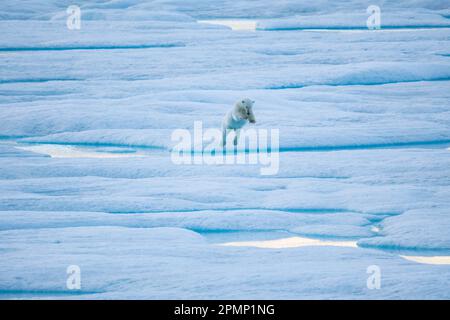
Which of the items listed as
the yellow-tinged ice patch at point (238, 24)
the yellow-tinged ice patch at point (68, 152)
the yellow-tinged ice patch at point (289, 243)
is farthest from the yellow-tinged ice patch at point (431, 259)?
the yellow-tinged ice patch at point (238, 24)

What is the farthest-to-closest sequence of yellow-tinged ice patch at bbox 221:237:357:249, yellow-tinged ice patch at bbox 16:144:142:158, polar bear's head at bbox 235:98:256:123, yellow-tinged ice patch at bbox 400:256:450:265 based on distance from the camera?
yellow-tinged ice patch at bbox 16:144:142:158, polar bear's head at bbox 235:98:256:123, yellow-tinged ice patch at bbox 221:237:357:249, yellow-tinged ice patch at bbox 400:256:450:265

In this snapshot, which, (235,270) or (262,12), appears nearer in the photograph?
(235,270)

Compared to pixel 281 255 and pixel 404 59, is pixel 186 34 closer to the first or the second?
pixel 404 59

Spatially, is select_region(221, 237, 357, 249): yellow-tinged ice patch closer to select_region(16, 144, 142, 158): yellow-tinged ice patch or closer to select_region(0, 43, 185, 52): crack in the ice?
select_region(16, 144, 142, 158): yellow-tinged ice patch

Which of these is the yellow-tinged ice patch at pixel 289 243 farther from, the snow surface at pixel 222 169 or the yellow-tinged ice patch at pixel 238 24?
the yellow-tinged ice patch at pixel 238 24

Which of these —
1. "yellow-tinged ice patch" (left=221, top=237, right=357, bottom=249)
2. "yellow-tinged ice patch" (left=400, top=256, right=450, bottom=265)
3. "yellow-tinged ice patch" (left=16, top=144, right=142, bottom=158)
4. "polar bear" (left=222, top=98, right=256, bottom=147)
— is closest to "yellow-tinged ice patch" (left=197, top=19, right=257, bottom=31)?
"yellow-tinged ice patch" (left=16, top=144, right=142, bottom=158)

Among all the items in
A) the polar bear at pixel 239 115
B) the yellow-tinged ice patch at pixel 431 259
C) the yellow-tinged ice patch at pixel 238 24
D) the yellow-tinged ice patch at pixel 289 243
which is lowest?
the yellow-tinged ice patch at pixel 431 259

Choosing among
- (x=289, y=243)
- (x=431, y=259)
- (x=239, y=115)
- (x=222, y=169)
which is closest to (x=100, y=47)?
(x=239, y=115)
